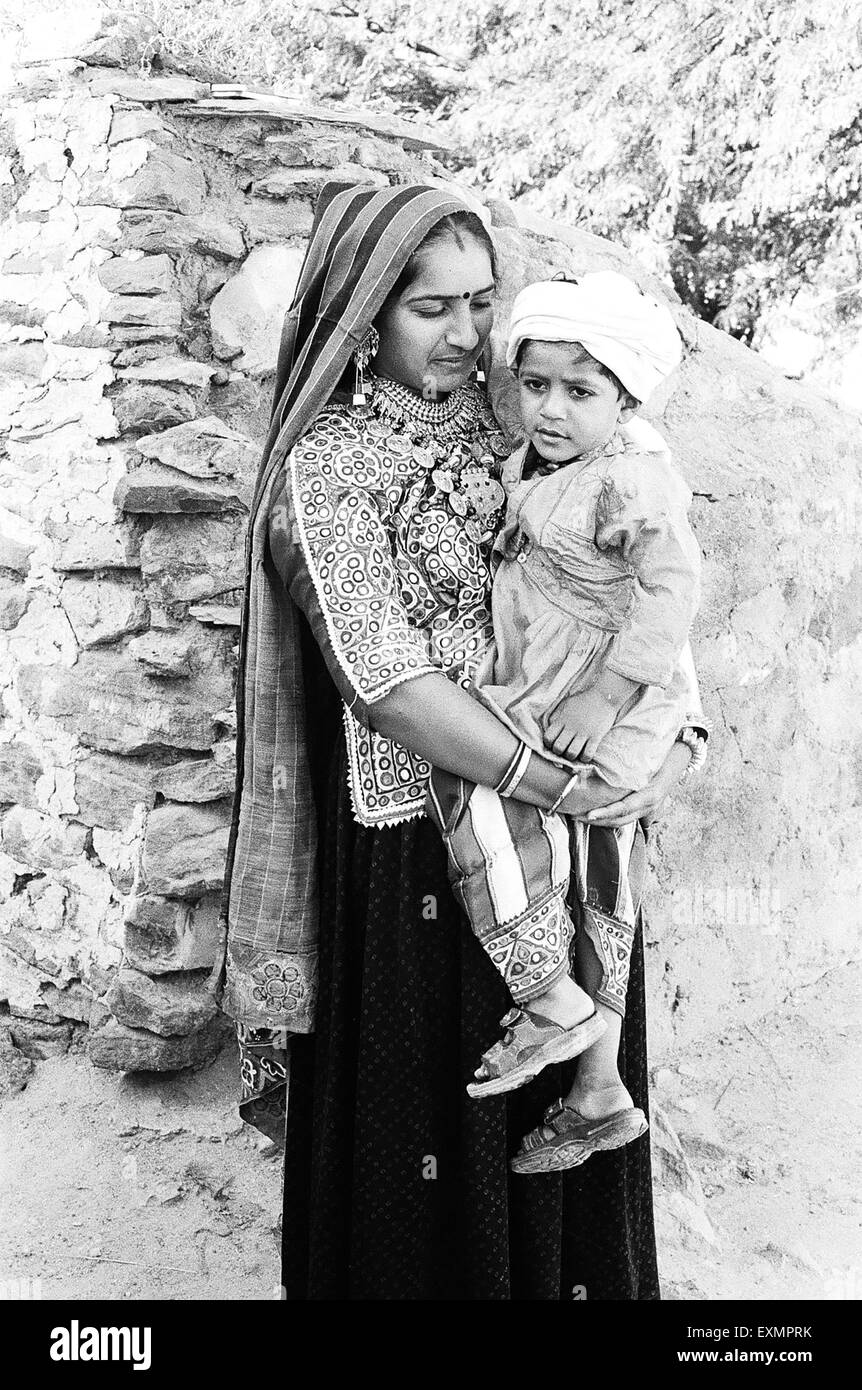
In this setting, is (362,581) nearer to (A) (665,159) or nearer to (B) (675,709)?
(B) (675,709)

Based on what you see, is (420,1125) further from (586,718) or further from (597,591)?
(597,591)

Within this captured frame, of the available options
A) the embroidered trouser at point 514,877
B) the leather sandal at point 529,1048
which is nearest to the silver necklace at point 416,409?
the embroidered trouser at point 514,877

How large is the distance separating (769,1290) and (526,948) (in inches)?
51.8

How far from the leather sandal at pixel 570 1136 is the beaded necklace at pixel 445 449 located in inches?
32.5

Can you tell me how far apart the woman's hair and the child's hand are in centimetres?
61

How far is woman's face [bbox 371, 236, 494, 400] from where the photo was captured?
1795 mm

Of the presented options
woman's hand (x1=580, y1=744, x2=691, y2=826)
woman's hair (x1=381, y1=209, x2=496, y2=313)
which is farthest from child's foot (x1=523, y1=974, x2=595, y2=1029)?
woman's hair (x1=381, y1=209, x2=496, y2=313)

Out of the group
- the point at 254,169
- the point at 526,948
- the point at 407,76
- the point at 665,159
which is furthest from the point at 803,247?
the point at 526,948

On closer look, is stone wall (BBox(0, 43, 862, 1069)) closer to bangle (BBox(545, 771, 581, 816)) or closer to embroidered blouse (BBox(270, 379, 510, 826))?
embroidered blouse (BBox(270, 379, 510, 826))

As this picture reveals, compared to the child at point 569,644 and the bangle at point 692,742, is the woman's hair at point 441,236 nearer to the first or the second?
the child at point 569,644

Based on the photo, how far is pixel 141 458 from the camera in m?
2.68

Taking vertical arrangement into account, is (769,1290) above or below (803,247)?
below

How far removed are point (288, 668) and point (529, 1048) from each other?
0.64 metres

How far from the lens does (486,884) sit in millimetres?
1717
